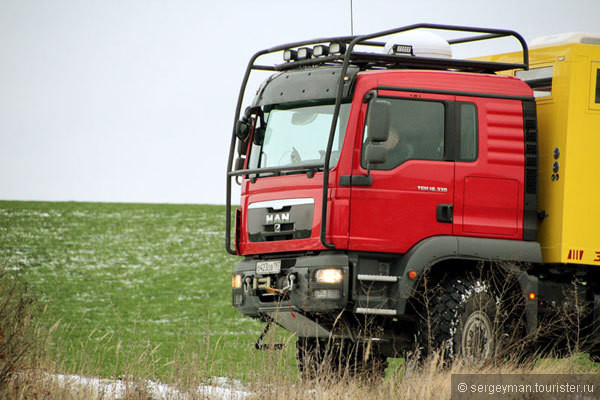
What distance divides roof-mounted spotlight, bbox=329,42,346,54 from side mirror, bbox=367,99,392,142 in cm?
118

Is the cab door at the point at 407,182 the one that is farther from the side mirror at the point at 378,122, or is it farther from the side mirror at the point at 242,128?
the side mirror at the point at 242,128

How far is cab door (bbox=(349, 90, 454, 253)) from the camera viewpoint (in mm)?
9008

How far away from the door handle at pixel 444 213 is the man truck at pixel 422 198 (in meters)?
0.03

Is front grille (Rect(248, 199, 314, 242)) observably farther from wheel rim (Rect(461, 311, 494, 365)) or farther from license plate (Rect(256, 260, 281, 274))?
wheel rim (Rect(461, 311, 494, 365))

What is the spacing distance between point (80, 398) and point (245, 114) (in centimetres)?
377

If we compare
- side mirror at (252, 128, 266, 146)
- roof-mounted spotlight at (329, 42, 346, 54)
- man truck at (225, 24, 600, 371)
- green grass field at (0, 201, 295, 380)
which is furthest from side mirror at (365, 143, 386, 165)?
green grass field at (0, 201, 295, 380)

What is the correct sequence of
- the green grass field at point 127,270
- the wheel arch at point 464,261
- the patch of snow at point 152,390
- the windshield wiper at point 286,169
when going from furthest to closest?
the green grass field at point 127,270
the windshield wiper at point 286,169
the wheel arch at point 464,261
the patch of snow at point 152,390

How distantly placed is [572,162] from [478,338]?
2.19 m

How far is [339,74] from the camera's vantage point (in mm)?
9281

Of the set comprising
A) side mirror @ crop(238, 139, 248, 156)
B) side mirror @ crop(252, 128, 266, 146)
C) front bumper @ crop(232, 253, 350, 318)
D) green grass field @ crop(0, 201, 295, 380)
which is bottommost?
green grass field @ crop(0, 201, 295, 380)

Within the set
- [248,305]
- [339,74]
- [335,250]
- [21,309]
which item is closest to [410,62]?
[339,74]

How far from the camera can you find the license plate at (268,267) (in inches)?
370

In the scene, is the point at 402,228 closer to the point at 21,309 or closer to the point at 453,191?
the point at 453,191

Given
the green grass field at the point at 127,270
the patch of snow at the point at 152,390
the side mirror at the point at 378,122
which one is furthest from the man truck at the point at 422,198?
the green grass field at the point at 127,270
